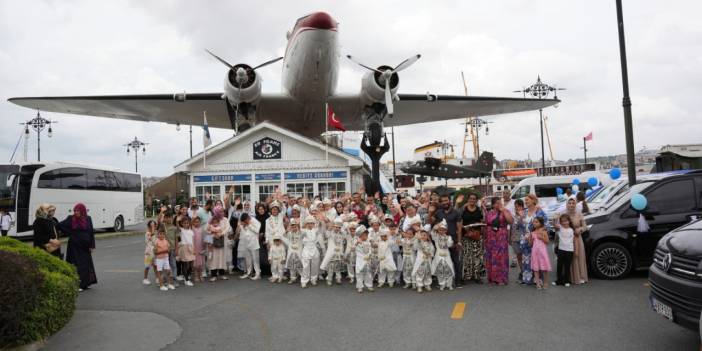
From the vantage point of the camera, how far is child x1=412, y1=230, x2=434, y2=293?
7.55 m

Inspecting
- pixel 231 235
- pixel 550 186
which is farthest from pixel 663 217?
pixel 550 186

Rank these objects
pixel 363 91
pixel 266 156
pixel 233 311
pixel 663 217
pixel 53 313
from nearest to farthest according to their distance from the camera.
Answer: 1. pixel 53 313
2. pixel 233 311
3. pixel 663 217
4. pixel 266 156
5. pixel 363 91

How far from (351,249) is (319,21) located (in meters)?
9.00

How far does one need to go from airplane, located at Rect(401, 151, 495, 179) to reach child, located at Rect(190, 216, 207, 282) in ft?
52.5

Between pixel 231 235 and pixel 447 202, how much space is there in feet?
15.3

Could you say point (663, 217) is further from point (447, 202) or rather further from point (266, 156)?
point (266, 156)

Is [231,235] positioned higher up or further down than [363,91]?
further down

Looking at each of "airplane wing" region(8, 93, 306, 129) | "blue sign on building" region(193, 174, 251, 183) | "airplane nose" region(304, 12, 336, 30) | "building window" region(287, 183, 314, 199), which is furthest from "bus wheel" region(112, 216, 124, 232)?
"airplane nose" region(304, 12, 336, 30)

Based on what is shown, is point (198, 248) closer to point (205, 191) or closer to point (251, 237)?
point (251, 237)

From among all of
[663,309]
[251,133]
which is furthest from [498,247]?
[251,133]

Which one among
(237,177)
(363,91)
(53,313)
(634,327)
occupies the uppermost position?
(363,91)

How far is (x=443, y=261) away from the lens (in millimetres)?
7621

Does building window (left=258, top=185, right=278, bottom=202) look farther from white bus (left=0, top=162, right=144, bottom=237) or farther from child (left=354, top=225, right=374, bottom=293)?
white bus (left=0, top=162, right=144, bottom=237)

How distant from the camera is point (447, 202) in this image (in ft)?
27.2
